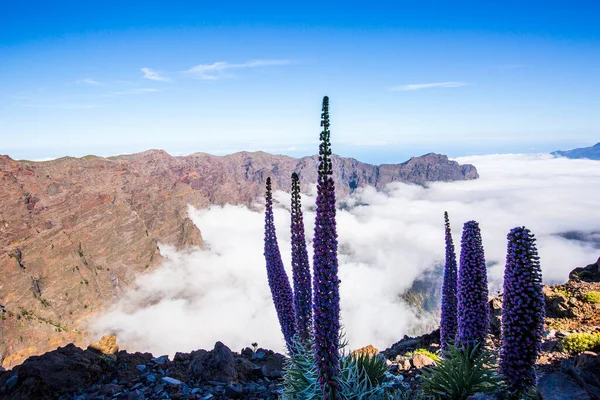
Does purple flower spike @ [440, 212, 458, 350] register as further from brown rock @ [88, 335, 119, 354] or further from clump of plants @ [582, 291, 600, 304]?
brown rock @ [88, 335, 119, 354]

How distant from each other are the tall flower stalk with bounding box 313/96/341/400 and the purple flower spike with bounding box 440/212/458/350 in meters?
4.80

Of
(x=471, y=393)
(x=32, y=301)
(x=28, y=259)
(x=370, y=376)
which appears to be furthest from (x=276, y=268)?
(x=28, y=259)

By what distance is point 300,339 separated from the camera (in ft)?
28.1

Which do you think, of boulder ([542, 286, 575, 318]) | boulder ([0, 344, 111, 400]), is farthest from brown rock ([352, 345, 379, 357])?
boulder ([542, 286, 575, 318])

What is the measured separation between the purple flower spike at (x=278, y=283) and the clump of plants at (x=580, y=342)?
7.70 meters

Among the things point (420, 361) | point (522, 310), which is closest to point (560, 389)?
point (522, 310)

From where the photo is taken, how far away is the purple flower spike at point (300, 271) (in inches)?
313

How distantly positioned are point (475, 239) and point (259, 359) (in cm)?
860

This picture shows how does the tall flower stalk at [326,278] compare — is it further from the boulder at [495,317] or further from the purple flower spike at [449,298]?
the boulder at [495,317]

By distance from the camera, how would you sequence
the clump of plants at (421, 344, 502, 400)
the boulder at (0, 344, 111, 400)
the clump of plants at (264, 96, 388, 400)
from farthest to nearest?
the boulder at (0, 344, 111, 400)
the clump of plants at (421, 344, 502, 400)
the clump of plants at (264, 96, 388, 400)

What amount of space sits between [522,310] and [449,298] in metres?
4.04

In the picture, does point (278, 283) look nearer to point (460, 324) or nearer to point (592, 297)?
point (460, 324)

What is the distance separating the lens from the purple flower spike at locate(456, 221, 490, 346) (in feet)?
24.8

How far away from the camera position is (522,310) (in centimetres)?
619
